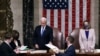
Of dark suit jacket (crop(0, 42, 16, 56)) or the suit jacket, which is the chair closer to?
the suit jacket

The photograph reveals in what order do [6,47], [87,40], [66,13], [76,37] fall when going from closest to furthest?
[6,47] → [87,40] → [76,37] → [66,13]

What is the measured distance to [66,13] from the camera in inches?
768

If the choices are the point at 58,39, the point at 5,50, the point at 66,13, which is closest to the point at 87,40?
the point at 58,39

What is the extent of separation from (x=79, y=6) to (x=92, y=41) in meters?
2.23

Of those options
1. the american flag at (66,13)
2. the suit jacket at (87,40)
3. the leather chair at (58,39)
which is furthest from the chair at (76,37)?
the suit jacket at (87,40)

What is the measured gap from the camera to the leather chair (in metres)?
18.6

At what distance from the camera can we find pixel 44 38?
17031 millimetres

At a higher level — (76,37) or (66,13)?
(66,13)

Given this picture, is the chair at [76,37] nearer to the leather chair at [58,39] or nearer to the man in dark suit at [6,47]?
the leather chair at [58,39]

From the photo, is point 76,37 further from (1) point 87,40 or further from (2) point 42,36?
(2) point 42,36

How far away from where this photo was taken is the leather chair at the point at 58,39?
61.1ft

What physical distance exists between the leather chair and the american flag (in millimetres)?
734

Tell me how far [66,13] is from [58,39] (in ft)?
4.36

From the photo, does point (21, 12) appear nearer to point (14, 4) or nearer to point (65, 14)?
point (14, 4)
